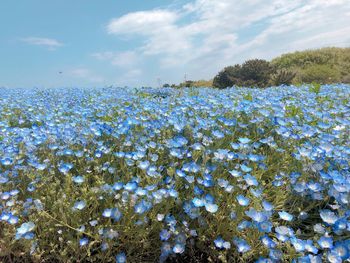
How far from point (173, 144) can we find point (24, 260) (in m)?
1.35

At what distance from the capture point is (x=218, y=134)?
10.7 ft

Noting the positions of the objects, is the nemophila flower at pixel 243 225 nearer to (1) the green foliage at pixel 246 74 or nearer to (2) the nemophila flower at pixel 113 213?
(2) the nemophila flower at pixel 113 213

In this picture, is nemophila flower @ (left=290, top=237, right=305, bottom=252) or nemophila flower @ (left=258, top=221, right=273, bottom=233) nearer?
nemophila flower @ (left=290, top=237, right=305, bottom=252)

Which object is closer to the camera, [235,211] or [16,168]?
[235,211]

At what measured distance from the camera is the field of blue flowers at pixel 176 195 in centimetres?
224

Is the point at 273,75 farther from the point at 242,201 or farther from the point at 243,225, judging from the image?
the point at 243,225

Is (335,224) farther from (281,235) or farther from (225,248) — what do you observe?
(225,248)

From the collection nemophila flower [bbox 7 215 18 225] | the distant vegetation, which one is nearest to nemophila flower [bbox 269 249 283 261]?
nemophila flower [bbox 7 215 18 225]

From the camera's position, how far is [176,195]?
7.75 feet

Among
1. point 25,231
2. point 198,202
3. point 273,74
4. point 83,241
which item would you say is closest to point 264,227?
point 198,202

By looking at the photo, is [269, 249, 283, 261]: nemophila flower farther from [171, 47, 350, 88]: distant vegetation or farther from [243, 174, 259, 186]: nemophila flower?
[171, 47, 350, 88]: distant vegetation

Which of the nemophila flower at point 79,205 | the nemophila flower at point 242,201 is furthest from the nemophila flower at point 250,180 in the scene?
the nemophila flower at point 79,205

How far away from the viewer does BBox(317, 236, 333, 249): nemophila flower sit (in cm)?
204

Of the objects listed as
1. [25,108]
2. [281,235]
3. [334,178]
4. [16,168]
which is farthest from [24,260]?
[25,108]
